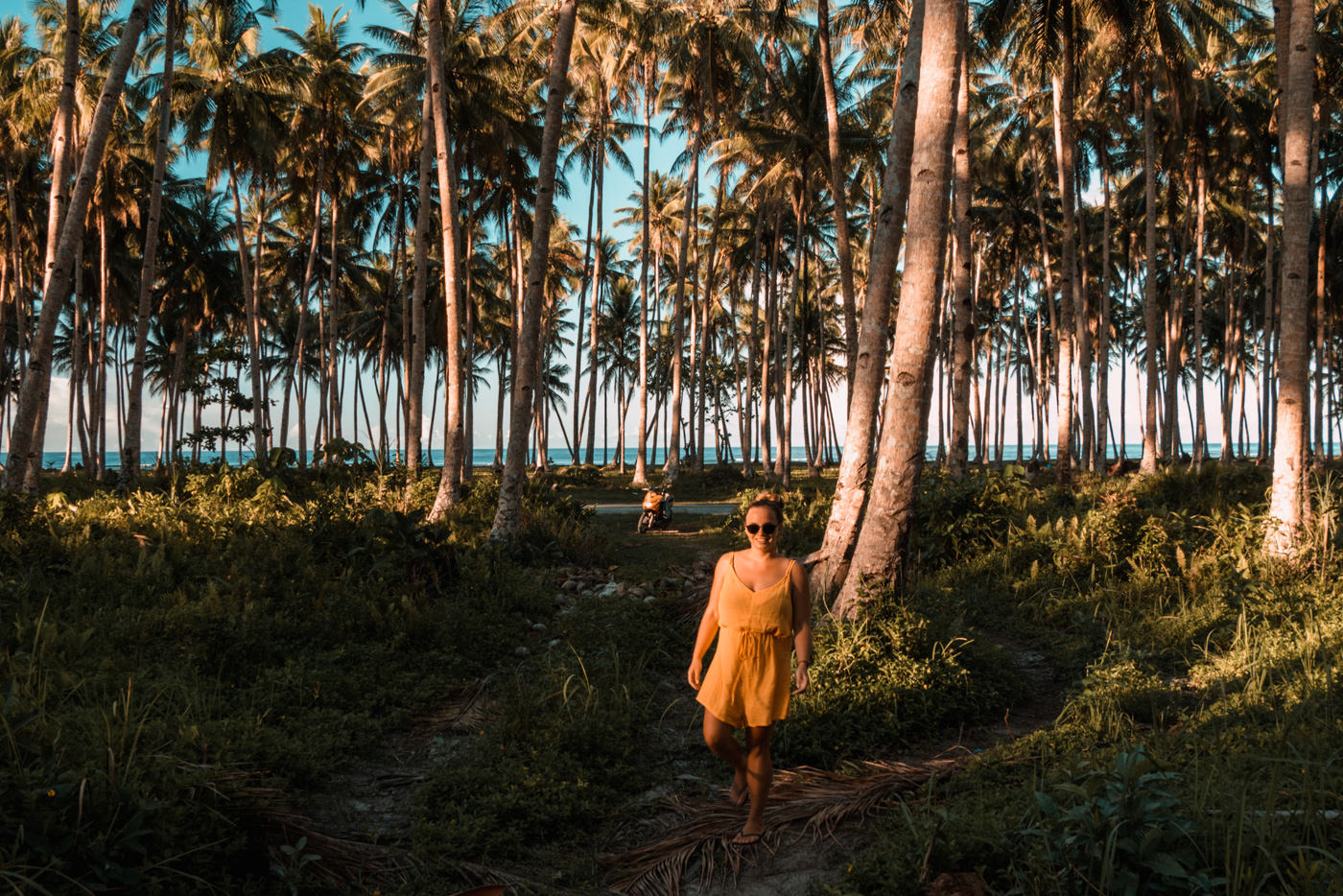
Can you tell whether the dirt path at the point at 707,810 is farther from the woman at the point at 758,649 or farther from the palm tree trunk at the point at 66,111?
the palm tree trunk at the point at 66,111

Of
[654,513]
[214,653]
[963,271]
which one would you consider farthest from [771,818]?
[963,271]

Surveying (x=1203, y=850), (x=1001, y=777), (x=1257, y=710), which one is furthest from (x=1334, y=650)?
(x=1203, y=850)

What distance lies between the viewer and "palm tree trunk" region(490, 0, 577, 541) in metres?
10.5

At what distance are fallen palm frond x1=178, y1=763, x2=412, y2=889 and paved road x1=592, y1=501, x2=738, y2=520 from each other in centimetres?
1349

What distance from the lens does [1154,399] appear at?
1909 centimetres

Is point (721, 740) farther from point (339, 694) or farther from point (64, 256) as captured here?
point (64, 256)

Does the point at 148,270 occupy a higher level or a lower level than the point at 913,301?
higher

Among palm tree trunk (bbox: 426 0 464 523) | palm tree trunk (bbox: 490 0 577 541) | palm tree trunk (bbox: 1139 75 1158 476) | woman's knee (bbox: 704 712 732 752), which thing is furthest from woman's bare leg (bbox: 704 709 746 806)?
palm tree trunk (bbox: 1139 75 1158 476)

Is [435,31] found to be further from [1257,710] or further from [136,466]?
[1257,710]

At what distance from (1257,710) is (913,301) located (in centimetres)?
384

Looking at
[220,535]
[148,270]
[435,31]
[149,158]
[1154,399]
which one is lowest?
[220,535]

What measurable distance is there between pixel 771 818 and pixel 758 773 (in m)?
0.34

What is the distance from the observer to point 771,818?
3.87m

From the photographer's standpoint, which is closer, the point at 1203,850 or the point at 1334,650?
the point at 1203,850
